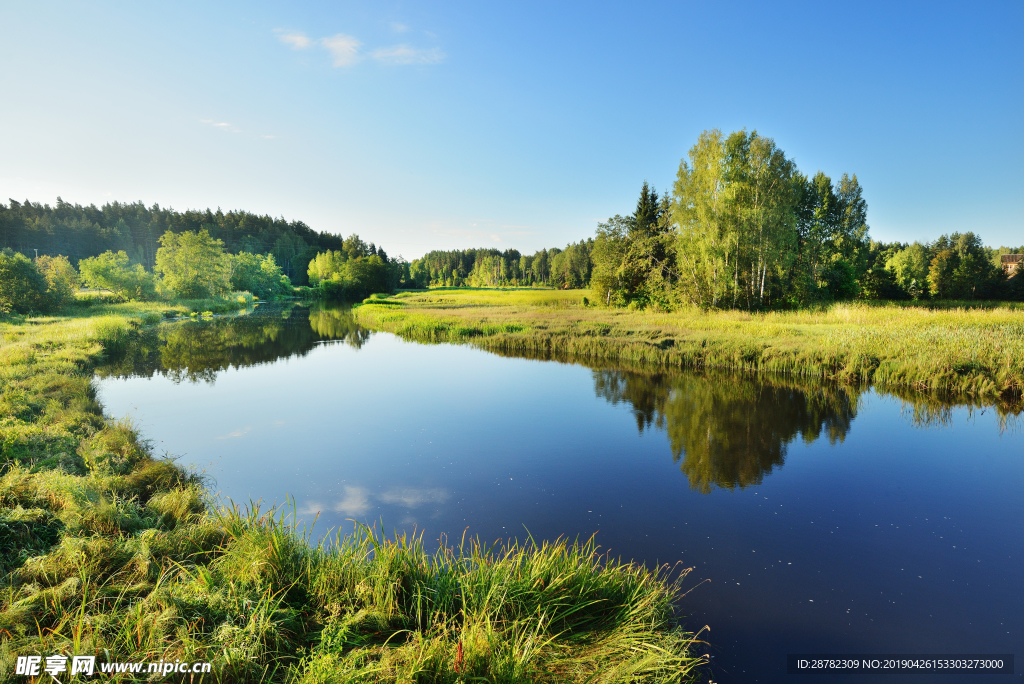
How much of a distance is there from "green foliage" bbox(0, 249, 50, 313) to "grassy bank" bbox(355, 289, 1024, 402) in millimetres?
21890

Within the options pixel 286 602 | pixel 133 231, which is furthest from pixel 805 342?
pixel 133 231

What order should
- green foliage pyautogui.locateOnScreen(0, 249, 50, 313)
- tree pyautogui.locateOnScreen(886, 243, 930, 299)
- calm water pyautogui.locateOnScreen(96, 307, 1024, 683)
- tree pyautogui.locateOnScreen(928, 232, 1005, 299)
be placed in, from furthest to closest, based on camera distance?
tree pyautogui.locateOnScreen(886, 243, 930, 299), tree pyautogui.locateOnScreen(928, 232, 1005, 299), green foliage pyautogui.locateOnScreen(0, 249, 50, 313), calm water pyautogui.locateOnScreen(96, 307, 1024, 683)

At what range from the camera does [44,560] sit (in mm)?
4016


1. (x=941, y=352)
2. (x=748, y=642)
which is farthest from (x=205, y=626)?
(x=941, y=352)

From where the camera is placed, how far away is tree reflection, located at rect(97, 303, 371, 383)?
1702cm

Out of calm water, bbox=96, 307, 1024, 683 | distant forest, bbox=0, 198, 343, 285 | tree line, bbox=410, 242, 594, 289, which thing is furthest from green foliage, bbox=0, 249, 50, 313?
tree line, bbox=410, 242, 594, 289

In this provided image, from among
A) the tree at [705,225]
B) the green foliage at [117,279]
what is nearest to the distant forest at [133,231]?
the green foliage at [117,279]

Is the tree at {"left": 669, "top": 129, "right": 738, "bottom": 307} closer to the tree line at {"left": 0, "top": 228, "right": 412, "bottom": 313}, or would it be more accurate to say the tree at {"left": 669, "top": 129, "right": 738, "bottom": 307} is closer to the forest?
the forest

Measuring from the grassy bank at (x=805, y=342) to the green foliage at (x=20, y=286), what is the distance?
21.9m

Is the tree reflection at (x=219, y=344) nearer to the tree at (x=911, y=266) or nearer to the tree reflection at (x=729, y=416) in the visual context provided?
the tree reflection at (x=729, y=416)

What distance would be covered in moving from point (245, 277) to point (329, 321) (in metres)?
36.2

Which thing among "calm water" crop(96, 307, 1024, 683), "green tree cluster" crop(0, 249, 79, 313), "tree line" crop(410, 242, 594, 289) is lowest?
"calm water" crop(96, 307, 1024, 683)

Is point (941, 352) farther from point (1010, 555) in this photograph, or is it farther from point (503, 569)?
point (503, 569)

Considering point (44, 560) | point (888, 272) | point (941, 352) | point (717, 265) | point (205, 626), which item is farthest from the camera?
point (888, 272)
